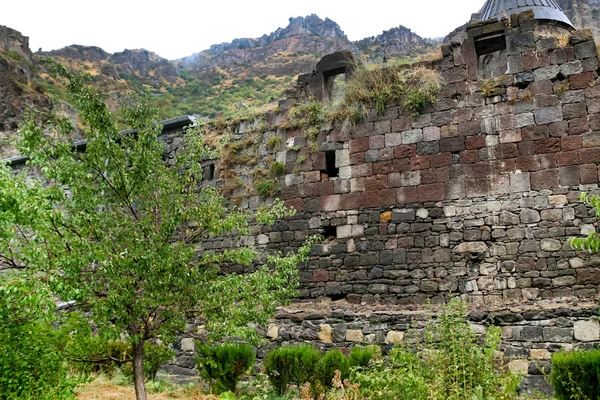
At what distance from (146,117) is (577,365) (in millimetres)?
6382

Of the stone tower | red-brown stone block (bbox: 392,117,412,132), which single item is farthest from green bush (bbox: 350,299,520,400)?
the stone tower

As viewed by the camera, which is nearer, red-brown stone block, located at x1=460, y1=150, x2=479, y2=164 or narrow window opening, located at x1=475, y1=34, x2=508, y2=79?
red-brown stone block, located at x1=460, y1=150, x2=479, y2=164

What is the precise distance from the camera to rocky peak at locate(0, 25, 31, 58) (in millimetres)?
34719

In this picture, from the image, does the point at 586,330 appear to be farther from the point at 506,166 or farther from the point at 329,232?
the point at 329,232

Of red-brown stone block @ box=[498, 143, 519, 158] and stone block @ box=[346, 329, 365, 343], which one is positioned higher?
red-brown stone block @ box=[498, 143, 519, 158]

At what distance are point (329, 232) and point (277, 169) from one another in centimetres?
203

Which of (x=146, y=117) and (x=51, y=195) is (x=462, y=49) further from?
(x=51, y=195)

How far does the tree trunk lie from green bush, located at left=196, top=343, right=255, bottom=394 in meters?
1.88

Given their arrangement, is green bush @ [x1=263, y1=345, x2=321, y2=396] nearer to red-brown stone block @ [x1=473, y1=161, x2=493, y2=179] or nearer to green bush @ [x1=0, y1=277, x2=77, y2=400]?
green bush @ [x1=0, y1=277, x2=77, y2=400]

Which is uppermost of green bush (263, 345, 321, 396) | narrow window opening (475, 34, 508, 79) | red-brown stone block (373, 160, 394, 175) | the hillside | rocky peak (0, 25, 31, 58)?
the hillside

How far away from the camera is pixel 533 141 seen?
1020 cm

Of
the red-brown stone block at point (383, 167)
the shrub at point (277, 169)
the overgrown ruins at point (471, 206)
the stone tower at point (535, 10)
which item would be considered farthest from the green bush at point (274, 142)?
the stone tower at point (535, 10)

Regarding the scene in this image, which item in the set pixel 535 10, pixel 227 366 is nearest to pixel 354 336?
pixel 227 366

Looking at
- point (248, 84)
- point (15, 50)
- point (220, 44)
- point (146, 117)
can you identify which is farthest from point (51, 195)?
point (220, 44)
